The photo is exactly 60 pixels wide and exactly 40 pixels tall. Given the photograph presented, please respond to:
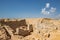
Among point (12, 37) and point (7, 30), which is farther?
point (7, 30)

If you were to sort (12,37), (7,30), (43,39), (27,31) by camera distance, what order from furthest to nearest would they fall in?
(27,31) < (7,30) < (12,37) < (43,39)

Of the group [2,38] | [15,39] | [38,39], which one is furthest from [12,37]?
[38,39]

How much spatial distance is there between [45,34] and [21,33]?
→ 230cm

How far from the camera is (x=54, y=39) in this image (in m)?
8.84

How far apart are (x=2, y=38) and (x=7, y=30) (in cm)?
198

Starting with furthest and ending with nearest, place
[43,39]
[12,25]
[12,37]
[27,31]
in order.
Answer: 1. [12,25]
2. [27,31]
3. [12,37]
4. [43,39]

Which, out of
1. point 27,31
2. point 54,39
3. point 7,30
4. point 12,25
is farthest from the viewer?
point 12,25

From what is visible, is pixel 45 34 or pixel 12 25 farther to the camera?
pixel 12 25

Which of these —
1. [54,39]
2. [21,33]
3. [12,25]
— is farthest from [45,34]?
[12,25]

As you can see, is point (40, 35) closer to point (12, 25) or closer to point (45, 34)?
point (45, 34)

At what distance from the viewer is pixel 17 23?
13.7m

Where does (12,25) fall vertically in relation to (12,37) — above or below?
above

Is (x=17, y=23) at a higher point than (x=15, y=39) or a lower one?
higher

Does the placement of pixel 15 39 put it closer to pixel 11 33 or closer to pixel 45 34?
pixel 11 33
